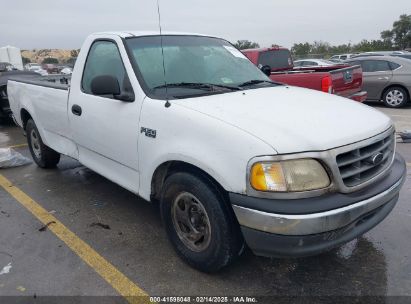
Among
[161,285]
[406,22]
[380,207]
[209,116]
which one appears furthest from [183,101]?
[406,22]

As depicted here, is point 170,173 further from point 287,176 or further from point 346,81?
point 346,81

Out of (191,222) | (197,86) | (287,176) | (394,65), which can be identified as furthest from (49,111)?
(394,65)

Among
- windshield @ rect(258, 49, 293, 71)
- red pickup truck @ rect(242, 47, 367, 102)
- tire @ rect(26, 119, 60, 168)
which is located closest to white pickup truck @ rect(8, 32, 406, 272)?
tire @ rect(26, 119, 60, 168)

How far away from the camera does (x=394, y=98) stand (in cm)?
1145

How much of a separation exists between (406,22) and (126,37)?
58.3 metres

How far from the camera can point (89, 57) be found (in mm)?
4328

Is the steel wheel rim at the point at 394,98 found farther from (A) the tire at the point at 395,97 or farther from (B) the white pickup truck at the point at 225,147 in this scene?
(B) the white pickup truck at the point at 225,147

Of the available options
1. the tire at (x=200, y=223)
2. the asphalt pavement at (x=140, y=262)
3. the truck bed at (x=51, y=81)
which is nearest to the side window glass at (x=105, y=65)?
the truck bed at (x=51, y=81)

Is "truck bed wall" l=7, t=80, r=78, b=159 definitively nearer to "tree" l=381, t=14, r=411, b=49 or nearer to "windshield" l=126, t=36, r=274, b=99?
"windshield" l=126, t=36, r=274, b=99

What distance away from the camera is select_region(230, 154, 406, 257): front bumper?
8.16ft

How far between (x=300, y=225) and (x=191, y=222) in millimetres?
972

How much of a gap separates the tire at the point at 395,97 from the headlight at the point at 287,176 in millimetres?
10127

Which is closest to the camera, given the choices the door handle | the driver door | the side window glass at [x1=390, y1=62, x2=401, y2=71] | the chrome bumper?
the chrome bumper

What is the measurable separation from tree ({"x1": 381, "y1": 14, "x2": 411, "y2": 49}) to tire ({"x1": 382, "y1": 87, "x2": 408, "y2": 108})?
152 ft
